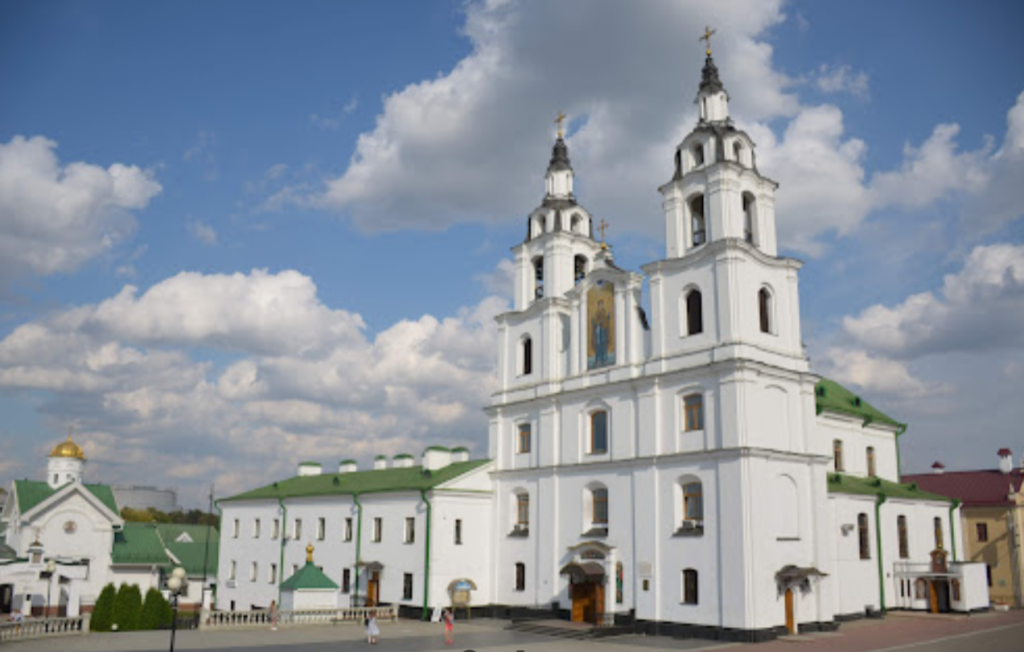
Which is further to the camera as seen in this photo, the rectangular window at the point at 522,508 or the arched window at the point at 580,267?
the arched window at the point at 580,267

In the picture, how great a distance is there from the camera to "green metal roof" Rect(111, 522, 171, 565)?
169ft

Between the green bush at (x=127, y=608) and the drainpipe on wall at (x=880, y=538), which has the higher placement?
the drainpipe on wall at (x=880, y=538)

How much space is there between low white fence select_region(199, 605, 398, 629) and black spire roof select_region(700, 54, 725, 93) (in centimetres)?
2721

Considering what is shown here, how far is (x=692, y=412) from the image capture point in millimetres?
32031

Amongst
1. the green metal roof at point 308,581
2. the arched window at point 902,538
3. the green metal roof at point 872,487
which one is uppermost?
the green metal roof at point 872,487

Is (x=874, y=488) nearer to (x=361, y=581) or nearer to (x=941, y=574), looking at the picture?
(x=941, y=574)

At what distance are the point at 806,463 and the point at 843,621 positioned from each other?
7718mm

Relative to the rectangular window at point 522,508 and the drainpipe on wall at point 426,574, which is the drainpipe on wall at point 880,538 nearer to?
the rectangular window at point 522,508

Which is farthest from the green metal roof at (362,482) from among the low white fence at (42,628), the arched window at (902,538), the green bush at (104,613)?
the arched window at (902,538)

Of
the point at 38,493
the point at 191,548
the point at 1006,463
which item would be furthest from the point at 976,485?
the point at 38,493

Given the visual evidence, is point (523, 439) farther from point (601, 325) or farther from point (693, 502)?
point (693, 502)

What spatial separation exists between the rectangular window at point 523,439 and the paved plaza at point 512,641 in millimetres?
8773

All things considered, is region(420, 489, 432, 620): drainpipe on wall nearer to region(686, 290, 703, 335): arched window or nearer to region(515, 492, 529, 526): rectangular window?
region(515, 492, 529, 526): rectangular window

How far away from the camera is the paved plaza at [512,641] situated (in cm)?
2672
